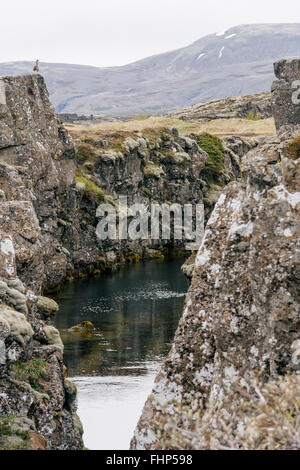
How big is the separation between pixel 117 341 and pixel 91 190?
52.3 metres

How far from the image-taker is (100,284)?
93125mm

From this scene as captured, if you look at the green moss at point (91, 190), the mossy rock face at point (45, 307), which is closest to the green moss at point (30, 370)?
the mossy rock face at point (45, 307)

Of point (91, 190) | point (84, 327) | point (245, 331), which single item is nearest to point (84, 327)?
point (84, 327)

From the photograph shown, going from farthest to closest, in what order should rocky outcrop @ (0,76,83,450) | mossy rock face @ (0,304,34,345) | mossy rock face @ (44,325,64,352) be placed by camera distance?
1. mossy rock face @ (44,325,64,352)
2. mossy rock face @ (0,304,34,345)
3. rocky outcrop @ (0,76,83,450)

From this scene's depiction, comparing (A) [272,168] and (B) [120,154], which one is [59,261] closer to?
(B) [120,154]

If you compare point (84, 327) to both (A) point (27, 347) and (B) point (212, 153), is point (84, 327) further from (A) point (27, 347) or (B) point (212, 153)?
(B) point (212, 153)

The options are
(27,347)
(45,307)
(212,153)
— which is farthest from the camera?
(212,153)

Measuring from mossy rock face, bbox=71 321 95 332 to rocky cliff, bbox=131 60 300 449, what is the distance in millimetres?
44427

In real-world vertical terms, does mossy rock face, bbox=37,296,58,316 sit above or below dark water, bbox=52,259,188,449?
above

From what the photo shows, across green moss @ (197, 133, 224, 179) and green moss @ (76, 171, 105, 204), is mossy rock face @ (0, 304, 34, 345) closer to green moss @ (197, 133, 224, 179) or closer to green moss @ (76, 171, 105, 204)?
green moss @ (76, 171, 105, 204)

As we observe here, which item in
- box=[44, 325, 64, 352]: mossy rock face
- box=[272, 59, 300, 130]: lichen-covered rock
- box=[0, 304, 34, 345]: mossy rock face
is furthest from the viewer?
box=[272, 59, 300, 130]: lichen-covered rock

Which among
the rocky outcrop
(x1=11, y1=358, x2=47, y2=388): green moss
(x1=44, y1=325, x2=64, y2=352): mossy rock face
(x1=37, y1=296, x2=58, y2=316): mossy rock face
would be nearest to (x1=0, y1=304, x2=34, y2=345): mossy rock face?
the rocky outcrop

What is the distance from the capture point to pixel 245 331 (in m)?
17.7

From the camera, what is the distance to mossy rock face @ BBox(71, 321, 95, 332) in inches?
2571
